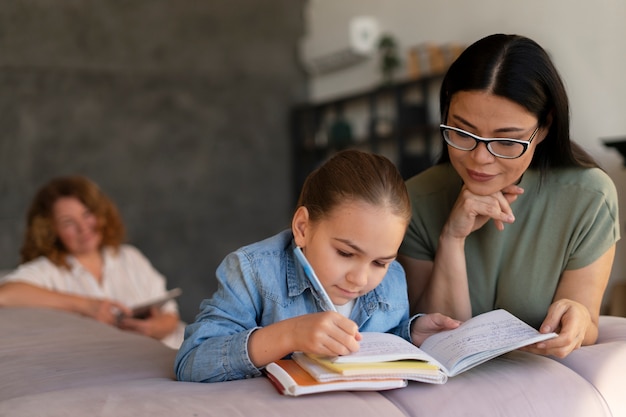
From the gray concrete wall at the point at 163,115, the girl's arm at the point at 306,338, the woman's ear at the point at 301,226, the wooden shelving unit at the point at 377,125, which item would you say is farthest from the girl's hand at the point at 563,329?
the gray concrete wall at the point at 163,115

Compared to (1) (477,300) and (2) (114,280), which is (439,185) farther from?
(2) (114,280)

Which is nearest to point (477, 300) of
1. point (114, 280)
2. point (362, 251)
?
point (362, 251)

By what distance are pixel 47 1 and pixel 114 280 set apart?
10.7ft

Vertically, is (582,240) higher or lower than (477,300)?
higher

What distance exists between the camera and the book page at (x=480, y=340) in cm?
127

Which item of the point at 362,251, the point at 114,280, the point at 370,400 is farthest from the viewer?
the point at 114,280

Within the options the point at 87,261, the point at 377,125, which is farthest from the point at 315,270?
the point at 377,125

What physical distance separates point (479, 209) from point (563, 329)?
1.22 ft

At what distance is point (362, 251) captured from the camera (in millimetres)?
1363

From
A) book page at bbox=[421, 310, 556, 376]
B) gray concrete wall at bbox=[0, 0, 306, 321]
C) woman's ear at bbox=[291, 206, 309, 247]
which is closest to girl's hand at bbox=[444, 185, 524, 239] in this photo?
book page at bbox=[421, 310, 556, 376]

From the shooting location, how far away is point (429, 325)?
1515 millimetres

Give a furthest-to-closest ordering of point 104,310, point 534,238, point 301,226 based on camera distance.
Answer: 1. point 104,310
2. point 534,238
3. point 301,226

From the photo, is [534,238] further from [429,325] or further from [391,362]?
[391,362]

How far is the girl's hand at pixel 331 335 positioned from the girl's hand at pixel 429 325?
0.34 m
